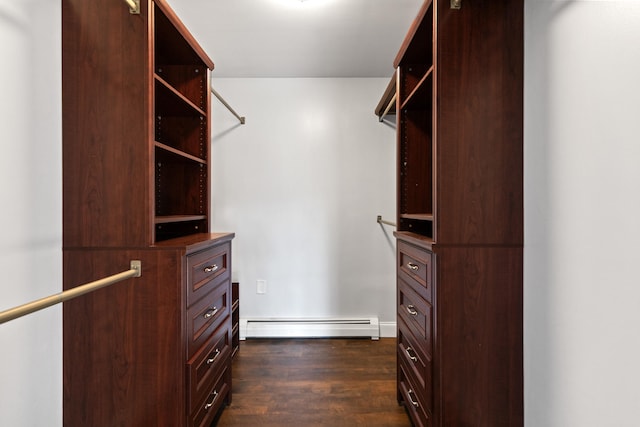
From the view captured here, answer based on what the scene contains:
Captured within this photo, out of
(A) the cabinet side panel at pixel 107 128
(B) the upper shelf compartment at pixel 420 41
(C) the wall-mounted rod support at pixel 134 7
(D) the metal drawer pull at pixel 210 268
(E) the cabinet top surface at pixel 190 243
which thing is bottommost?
(D) the metal drawer pull at pixel 210 268

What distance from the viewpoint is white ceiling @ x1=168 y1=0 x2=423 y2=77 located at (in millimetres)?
1894

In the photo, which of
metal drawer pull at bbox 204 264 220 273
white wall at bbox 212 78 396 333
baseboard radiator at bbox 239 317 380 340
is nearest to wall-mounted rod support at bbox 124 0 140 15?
metal drawer pull at bbox 204 264 220 273

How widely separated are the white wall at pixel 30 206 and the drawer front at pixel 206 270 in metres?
0.45

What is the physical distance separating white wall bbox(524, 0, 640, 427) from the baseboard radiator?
164cm

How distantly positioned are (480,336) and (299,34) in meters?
2.06

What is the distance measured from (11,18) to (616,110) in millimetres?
1816

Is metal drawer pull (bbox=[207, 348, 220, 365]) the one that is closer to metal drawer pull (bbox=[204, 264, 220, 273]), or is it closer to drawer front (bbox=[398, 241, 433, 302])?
metal drawer pull (bbox=[204, 264, 220, 273])

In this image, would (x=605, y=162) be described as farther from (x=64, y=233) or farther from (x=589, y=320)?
(x=64, y=233)

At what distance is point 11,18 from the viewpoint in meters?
1.03

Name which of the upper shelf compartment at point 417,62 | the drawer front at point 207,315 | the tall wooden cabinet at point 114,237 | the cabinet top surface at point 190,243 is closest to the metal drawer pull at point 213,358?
the drawer front at point 207,315

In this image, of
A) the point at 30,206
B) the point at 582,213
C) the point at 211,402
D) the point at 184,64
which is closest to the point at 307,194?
the point at 184,64

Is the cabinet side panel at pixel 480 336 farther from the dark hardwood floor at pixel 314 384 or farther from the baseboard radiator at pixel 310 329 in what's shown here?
the baseboard radiator at pixel 310 329

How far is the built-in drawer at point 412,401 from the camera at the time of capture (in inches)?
54.5

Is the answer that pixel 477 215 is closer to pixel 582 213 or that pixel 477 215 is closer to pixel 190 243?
pixel 582 213
